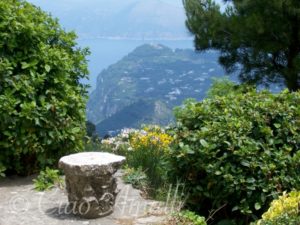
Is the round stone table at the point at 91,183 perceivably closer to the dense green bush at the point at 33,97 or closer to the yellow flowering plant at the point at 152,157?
the yellow flowering plant at the point at 152,157

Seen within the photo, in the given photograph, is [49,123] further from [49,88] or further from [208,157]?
[208,157]

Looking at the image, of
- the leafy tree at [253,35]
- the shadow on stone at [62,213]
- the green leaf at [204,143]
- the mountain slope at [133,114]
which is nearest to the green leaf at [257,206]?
the green leaf at [204,143]

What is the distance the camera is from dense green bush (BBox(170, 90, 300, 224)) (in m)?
4.49

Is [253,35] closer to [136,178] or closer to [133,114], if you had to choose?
[136,178]

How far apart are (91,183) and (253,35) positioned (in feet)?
34.1

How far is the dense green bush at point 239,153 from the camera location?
Result: 449 cm

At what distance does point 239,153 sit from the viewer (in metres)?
4.49

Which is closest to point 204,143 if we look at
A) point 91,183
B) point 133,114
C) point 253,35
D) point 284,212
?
point 91,183

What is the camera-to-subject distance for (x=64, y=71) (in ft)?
18.6

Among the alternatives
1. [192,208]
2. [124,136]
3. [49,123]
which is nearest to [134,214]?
[192,208]

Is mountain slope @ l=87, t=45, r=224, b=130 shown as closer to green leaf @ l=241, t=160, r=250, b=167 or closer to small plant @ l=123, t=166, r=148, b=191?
small plant @ l=123, t=166, r=148, b=191

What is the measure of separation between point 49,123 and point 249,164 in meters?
2.01

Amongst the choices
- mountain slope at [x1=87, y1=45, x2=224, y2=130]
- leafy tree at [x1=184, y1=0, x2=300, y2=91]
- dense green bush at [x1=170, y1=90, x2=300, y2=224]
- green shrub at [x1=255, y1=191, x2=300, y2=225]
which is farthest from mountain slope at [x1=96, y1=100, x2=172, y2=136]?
green shrub at [x1=255, y1=191, x2=300, y2=225]

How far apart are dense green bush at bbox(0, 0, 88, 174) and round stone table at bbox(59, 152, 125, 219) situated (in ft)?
3.27
